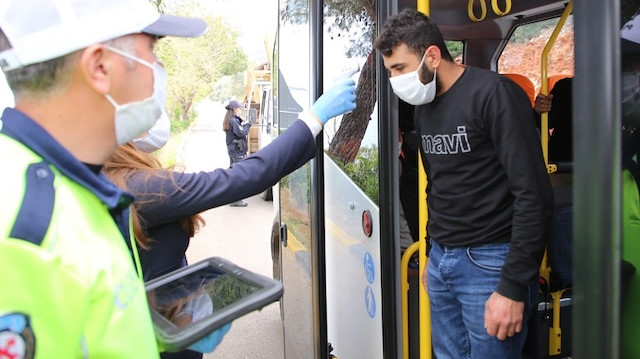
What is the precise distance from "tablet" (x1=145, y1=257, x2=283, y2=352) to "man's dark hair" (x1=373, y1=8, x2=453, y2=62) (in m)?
1.00

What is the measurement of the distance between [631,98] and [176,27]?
938 millimetres

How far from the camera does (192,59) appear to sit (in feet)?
85.0

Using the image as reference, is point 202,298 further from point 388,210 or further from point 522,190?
point 522,190

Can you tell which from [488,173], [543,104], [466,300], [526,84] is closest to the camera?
[488,173]

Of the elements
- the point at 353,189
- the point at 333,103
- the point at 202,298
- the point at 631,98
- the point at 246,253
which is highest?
the point at 333,103

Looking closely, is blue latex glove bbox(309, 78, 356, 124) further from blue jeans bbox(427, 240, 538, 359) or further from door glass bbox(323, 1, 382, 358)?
blue jeans bbox(427, 240, 538, 359)

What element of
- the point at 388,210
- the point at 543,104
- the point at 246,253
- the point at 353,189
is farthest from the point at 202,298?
the point at 246,253

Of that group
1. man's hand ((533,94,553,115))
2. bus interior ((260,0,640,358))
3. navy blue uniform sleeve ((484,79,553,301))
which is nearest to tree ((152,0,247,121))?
bus interior ((260,0,640,358))

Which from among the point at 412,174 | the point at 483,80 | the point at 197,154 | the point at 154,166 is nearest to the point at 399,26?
the point at 483,80

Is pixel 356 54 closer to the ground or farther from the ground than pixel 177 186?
farther from the ground

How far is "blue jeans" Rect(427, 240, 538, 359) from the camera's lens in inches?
71.7

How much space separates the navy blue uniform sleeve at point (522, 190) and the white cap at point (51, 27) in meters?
1.19

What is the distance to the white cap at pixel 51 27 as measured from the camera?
87 centimetres

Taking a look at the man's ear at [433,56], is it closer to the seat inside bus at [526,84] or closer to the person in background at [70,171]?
the person in background at [70,171]
